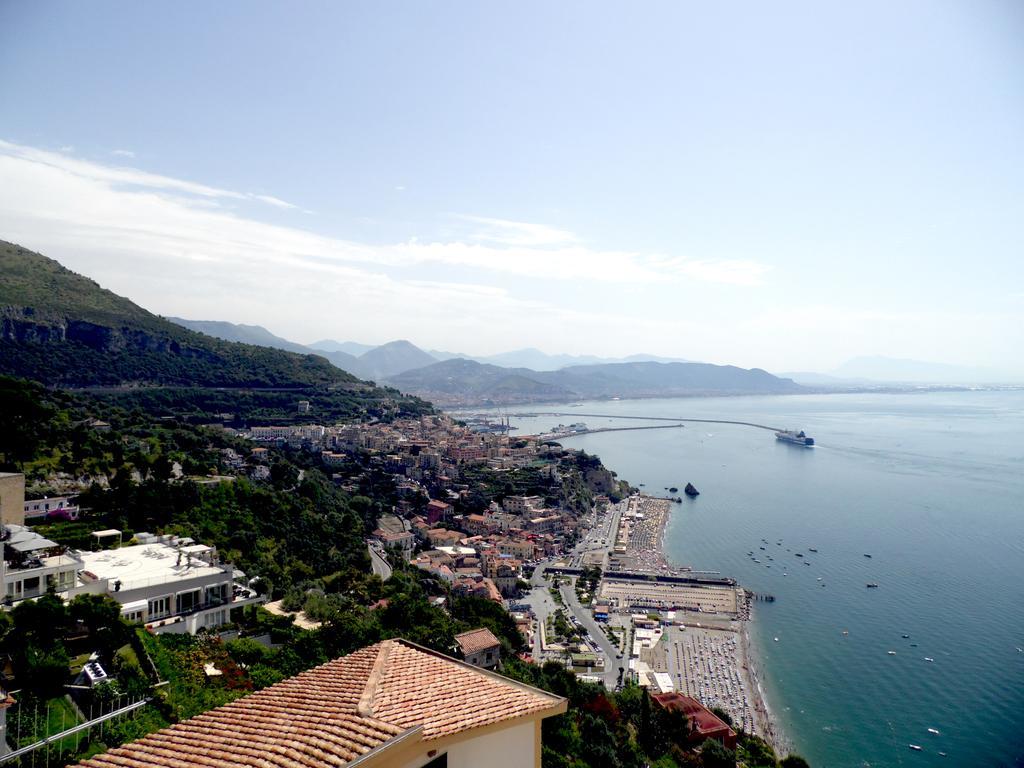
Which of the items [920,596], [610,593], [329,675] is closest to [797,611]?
[920,596]

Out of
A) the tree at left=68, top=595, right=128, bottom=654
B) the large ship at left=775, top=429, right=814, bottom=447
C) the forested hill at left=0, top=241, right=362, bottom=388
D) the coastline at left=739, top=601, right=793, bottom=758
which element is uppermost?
the forested hill at left=0, top=241, right=362, bottom=388

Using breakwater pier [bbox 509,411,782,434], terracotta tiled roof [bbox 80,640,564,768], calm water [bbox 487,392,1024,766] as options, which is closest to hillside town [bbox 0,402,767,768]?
calm water [bbox 487,392,1024,766]

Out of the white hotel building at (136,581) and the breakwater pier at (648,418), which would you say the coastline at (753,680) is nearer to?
the white hotel building at (136,581)

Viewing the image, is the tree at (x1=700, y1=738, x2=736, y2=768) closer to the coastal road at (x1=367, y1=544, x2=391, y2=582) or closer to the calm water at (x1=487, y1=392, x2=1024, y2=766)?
the calm water at (x1=487, y1=392, x2=1024, y2=766)

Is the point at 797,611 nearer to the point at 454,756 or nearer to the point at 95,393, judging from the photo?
the point at 454,756

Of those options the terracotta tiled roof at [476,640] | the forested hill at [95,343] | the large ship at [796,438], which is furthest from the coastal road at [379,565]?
the large ship at [796,438]
